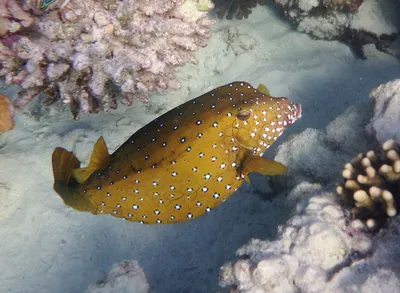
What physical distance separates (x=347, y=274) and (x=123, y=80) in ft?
12.8

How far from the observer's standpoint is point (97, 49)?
5.18 metres

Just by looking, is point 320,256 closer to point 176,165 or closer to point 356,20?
point 176,165

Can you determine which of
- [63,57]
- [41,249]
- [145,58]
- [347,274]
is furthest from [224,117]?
[41,249]

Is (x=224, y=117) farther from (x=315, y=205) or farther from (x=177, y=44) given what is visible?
(x=177, y=44)

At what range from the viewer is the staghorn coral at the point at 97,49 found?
5.20 metres

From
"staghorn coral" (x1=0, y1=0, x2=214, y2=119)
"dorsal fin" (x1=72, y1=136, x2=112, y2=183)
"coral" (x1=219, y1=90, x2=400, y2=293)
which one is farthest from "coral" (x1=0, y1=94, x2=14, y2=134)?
"coral" (x1=219, y1=90, x2=400, y2=293)

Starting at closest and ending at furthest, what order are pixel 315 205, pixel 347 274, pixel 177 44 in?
pixel 347 274 → pixel 315 205 → pixel 177 44

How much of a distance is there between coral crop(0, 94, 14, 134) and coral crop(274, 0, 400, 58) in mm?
5640

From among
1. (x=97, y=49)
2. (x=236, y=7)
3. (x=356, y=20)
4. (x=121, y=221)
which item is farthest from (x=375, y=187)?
(x=236, y=7)

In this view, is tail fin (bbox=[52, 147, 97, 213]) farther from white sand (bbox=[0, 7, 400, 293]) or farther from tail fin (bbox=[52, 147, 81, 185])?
white sand (bbox=[0, 7, 400, 293])

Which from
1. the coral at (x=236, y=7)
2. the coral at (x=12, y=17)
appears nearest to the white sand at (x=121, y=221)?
the coral at (x=12, y=17)

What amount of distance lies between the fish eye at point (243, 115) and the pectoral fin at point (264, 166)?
0.42 metres

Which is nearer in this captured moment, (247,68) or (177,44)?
(177,44)

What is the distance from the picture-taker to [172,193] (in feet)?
11.9
